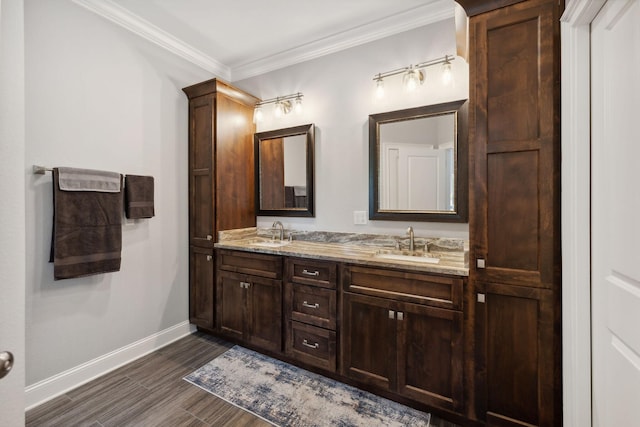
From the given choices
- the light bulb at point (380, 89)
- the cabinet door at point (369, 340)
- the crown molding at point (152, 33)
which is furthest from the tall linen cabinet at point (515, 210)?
the crown molding at point (152, 33)

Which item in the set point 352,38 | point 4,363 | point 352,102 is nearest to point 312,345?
point 4,363

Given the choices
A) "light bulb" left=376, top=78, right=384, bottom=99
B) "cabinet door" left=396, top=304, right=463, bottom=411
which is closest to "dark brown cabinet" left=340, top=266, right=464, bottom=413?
"cabinet door" left=396, top=304, right=463, bottom=411

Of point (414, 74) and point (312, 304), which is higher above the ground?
point (414, 74)

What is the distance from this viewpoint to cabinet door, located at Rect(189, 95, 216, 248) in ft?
8.68

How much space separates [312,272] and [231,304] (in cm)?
92

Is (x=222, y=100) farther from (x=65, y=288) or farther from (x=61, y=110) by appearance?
(x=65, y=288)

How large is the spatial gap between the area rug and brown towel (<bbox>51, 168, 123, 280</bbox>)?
3.58 ft

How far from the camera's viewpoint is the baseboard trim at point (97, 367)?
1835 mm

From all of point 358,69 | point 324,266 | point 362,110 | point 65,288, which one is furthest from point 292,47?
point 65,288

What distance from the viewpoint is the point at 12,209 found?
85 centimetres

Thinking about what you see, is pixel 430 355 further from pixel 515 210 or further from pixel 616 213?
pixel 616 213

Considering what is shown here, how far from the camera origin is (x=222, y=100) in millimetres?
2668

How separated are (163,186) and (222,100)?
97cm

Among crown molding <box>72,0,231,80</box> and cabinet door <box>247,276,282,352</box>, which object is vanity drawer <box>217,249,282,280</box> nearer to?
cabinet door <box>247,276,282,352</box>
